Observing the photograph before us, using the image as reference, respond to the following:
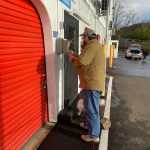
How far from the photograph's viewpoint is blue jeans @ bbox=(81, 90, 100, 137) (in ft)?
18.4

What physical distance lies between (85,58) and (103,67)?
48cm

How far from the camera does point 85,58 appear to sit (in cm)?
531

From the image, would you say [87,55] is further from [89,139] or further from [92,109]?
[89,139]

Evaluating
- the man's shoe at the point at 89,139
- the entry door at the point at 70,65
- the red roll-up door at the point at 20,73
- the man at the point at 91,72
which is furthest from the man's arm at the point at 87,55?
the entry door at the point at 70,65

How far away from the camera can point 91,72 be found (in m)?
5.53

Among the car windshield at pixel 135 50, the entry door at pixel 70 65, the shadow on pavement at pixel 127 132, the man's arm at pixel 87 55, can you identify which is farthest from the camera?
the car windshield at pixel 135 50

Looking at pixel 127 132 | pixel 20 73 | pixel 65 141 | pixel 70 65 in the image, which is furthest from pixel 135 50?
pixel 20 73

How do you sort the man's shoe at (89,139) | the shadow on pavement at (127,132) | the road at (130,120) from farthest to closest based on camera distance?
the road at (130,120) → the shadow on pavement at (127,132) → the man's shoe at (89,139)

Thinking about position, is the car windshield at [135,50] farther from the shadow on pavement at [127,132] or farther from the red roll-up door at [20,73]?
the red roll-up door at [20,73]

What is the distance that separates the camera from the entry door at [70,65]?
7.81 meters

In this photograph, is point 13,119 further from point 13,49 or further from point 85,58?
point 85,58

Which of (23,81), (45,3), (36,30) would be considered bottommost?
(23,81)

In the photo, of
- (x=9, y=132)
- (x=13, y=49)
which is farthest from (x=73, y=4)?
(x=9, y=132)

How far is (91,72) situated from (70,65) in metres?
2.93
